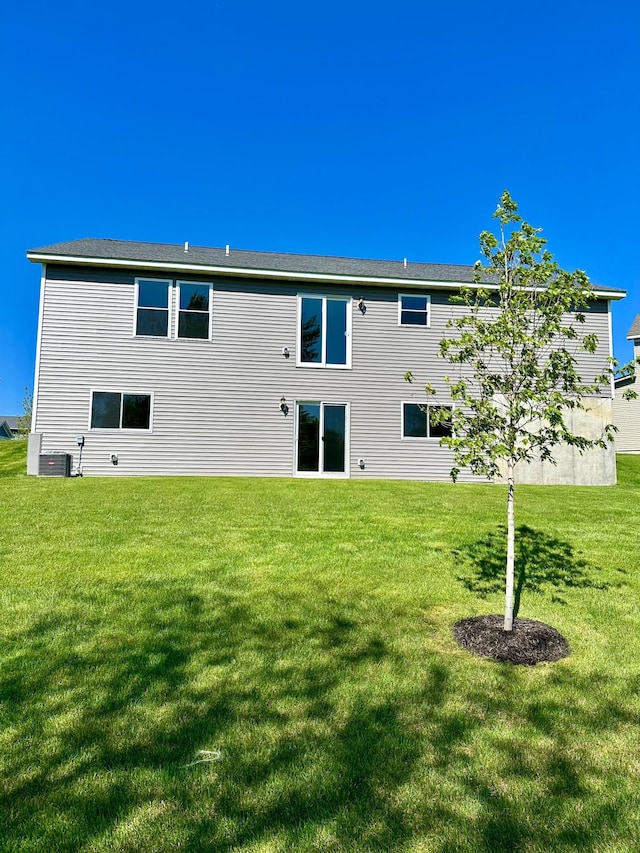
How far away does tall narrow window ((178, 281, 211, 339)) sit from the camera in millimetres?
13508

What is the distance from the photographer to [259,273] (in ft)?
44.4

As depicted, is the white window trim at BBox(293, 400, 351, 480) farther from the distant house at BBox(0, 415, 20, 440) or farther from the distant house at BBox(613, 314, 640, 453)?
the distant house at BBox(0, 415, 20, 440)

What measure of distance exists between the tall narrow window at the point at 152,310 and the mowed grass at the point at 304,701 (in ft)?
28.2

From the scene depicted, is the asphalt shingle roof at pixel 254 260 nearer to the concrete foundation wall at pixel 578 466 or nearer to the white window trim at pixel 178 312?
the white window trim at pixel 178 312

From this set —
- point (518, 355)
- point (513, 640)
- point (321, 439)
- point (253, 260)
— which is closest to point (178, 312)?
point (253, 260)

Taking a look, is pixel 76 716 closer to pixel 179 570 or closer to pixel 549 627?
pixel 179 570

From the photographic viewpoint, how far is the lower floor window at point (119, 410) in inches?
509

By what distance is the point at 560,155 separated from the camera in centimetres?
2030

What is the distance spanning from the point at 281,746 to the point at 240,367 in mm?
12040

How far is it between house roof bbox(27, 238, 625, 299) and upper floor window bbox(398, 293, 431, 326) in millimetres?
565

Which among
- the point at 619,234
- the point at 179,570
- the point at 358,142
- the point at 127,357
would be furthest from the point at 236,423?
the point at 619,234

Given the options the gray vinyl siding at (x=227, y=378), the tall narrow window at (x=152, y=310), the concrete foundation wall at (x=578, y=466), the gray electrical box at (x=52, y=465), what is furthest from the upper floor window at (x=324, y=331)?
the gray electrical box at (x=52, y=465)

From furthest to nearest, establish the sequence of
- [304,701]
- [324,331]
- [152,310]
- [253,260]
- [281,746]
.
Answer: [253,260]
[324,331]
[152,310]
[304,701]
[281,746]

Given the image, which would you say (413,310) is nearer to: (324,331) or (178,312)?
(324,331)
